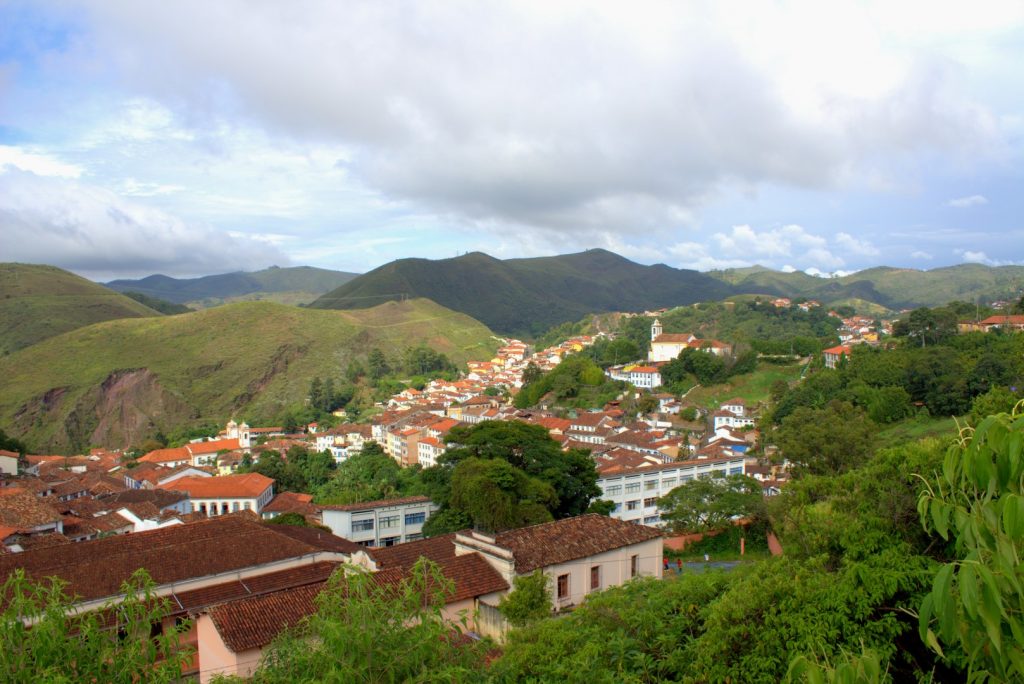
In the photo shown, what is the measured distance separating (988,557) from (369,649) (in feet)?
10.1

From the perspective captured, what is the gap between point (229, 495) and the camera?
33.2 metres

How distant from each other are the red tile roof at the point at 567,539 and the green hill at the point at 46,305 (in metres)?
94.6

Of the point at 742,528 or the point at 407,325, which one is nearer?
the point at 742,528

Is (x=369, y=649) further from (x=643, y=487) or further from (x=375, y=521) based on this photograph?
(x=643, y=487)

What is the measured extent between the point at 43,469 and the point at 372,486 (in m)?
22.9

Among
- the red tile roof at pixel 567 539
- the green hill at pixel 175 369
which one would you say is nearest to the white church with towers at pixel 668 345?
the green hill at pixel 175 369

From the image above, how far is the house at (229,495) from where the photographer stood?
1298 inches

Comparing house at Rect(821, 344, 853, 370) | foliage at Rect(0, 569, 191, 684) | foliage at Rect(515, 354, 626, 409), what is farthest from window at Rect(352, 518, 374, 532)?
house at Rect(821, 344, 853, 370)

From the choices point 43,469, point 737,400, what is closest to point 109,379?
point 43,469

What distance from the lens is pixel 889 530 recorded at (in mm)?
6238

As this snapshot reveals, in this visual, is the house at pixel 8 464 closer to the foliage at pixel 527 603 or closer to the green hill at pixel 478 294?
the foliage at pixel 527 603

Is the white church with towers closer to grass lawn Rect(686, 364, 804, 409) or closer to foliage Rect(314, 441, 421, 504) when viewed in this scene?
grass lawn Rect(686, 364, 804, 409)

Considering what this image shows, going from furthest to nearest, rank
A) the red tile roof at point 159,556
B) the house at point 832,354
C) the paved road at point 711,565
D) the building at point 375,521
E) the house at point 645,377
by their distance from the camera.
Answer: the house at point 645,377
the house at point 832,354
the building at point 375,521
the paved road at point 711,565
the red tile roof at point 159,556

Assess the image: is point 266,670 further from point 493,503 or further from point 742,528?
point 742,528
